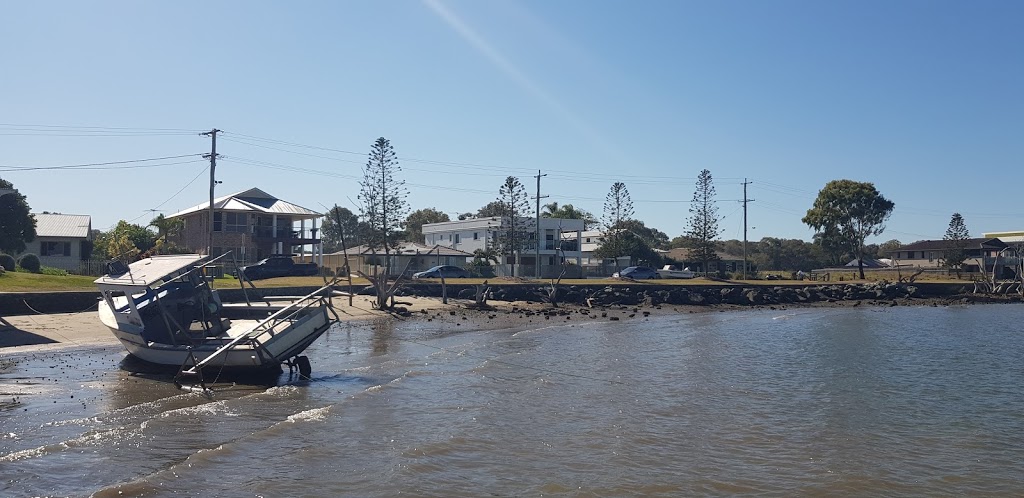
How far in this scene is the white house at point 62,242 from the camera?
5156 cm

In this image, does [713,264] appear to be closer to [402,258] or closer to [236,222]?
[402,258]

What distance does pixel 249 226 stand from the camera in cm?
5731

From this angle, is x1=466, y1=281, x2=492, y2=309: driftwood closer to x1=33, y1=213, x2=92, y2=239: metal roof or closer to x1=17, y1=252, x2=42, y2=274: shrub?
x1=17, y1=252, x2=42, y2=274: shrub

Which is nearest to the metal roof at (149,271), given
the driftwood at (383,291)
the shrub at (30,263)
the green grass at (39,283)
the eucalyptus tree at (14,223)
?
the green grass at (39,283)

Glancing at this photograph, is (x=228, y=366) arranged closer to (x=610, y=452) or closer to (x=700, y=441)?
(x=610, y=452)

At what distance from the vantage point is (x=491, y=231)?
7281 cm

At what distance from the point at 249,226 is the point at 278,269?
10892 millimetres

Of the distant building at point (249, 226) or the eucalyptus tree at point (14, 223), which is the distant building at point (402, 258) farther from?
the eucalyptus tree at point (14, 223)

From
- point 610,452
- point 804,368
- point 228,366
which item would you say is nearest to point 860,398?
point 804,368

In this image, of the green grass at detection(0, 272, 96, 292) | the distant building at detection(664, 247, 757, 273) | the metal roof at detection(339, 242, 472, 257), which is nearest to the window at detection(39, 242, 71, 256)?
the metal roof at detection(339, 242, 472, 257)

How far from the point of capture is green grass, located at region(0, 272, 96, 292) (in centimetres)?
2811

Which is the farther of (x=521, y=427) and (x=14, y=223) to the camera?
(x=14, y=223)

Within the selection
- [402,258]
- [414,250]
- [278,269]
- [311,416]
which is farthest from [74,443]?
[414,250]

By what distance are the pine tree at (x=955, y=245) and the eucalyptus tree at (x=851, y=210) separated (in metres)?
6.65
